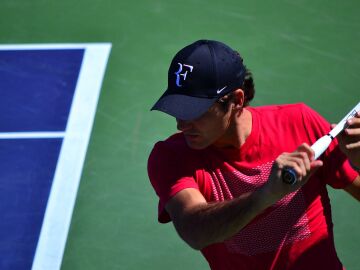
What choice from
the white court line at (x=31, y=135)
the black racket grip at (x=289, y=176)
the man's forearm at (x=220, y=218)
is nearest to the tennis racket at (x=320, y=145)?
the black racket grip at (x=289, y=176)

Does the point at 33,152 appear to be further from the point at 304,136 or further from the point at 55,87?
the point at 304,136

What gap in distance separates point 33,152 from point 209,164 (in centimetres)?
322

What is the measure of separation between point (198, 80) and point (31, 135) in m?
3.63

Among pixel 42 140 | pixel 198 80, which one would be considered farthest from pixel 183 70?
pixel 42 140

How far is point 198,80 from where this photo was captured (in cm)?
377

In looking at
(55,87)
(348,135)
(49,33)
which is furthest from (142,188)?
(348,135)

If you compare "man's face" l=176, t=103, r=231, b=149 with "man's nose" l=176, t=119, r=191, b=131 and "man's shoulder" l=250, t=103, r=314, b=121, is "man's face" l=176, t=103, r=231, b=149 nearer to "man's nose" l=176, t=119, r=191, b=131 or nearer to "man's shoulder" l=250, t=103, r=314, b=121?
"man's nose" l=176, t=119, r=191, b=131

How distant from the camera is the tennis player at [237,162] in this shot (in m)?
3.77

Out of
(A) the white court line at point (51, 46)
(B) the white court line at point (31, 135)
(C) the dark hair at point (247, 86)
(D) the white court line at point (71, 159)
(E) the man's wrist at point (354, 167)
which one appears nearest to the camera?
(E) the man's wrist at point (354, 167)

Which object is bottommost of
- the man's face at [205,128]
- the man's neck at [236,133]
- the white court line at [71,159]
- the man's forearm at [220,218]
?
the white court line at [71,159]

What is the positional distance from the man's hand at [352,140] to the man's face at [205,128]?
54 centimetres

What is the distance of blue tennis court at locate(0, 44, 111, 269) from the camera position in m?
6.18

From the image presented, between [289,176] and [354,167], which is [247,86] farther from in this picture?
[289,176]

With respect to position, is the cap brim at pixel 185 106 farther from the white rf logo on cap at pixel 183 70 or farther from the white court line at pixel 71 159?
the white court line at pixel 71 159
